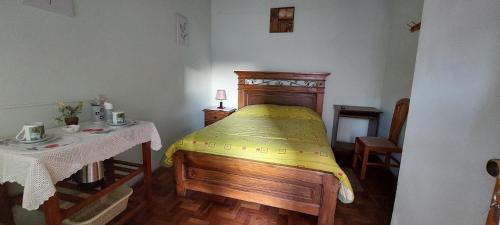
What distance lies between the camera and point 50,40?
4.56ft

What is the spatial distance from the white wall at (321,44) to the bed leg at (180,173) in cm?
194

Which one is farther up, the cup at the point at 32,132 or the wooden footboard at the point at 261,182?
the cup at the point at 32,132

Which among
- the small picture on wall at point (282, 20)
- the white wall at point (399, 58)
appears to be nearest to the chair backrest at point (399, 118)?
the white wall at point (399, 58)

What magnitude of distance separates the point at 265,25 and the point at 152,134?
8.56ft

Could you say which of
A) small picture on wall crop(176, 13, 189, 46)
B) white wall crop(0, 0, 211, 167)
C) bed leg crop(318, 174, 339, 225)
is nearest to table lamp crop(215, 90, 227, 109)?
white wall crop(0, 0, 211, 167)

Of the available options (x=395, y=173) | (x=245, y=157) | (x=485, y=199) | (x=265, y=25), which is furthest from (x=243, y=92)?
(x=485, y=199)

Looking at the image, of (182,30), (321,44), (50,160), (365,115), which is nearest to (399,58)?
(365,115)

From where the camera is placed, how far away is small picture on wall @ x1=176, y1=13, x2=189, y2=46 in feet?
8.93

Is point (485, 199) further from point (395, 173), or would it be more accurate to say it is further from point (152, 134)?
point (395, 173)

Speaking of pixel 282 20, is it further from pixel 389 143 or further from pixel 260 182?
pixel 260 182

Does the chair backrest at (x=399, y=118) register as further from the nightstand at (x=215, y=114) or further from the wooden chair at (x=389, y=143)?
the nightstand at (x=215, y=114)

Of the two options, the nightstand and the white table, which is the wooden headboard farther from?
the white table

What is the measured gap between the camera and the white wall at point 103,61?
4.06 feet

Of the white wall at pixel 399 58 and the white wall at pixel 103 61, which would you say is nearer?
the white wall at pixel 103 61
